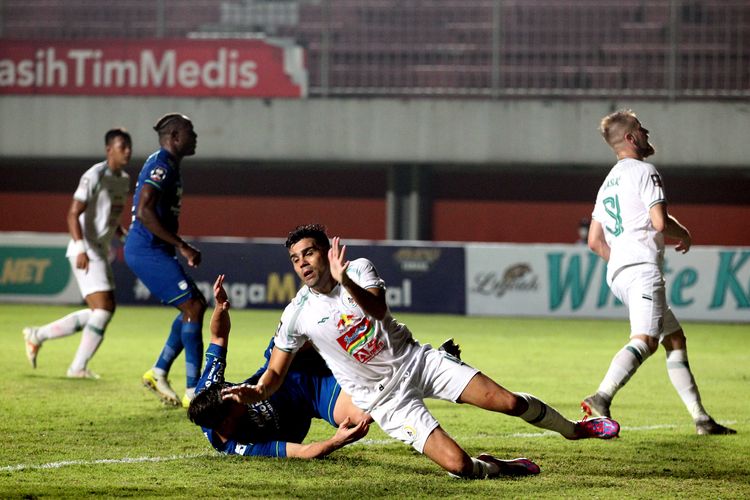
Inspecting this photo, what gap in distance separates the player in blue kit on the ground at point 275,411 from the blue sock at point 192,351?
5.43 feet

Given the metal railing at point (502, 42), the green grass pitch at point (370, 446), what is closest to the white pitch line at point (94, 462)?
the green grass pitch at point (370, 446)

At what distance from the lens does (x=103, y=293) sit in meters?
10.6

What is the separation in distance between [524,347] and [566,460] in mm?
7574

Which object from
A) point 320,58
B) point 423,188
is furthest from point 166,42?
point 423,188

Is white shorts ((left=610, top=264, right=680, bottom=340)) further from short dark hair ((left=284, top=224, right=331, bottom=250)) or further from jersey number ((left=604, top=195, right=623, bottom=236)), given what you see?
short dark hair ((left=284, top=224, right=331, bottom=250))

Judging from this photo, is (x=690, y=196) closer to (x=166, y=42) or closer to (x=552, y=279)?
(x=552, y=279)

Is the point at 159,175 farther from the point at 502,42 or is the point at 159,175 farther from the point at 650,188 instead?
the point at 502,42

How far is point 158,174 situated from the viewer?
8.87 m

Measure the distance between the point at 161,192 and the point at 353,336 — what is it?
327cm

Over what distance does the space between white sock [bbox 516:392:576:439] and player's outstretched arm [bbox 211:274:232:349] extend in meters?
1.65

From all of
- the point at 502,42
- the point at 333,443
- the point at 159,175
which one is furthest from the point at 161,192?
the point at 502,42

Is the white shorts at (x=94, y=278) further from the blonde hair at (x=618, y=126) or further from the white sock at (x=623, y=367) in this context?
the white sock at (x=623, y=367)

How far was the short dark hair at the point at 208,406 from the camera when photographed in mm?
6203

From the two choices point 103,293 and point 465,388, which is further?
point 103,293
